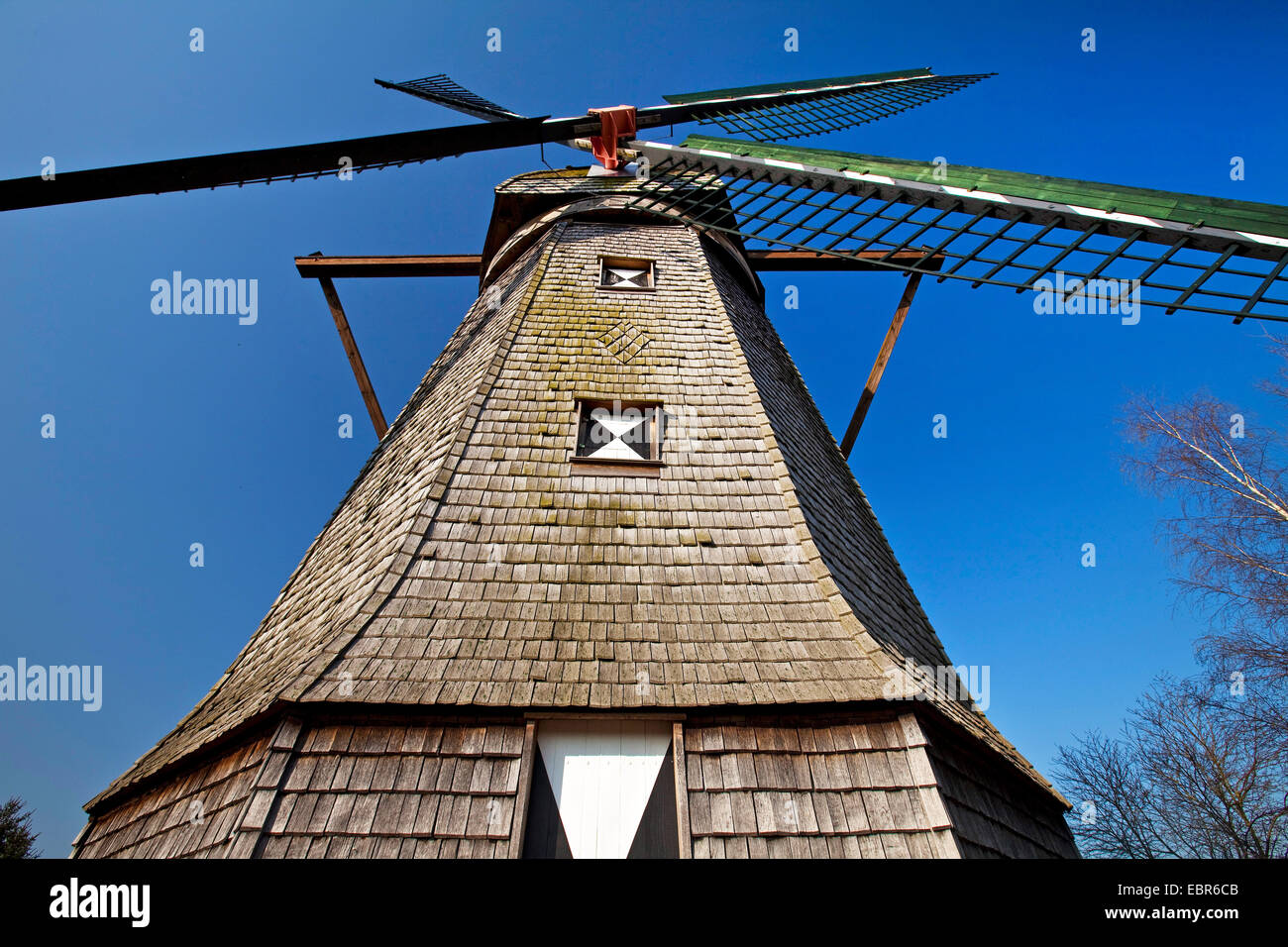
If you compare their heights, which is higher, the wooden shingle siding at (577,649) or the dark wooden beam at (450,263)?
the dark wooden beam at (450,263)

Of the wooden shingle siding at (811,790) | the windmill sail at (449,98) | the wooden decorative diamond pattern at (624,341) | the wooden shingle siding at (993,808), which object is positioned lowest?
the wooden shingle siding at (993,808)

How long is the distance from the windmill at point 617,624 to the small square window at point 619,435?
26 mm

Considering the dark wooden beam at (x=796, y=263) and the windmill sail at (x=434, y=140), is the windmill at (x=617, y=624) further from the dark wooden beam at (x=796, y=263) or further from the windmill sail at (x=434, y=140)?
the dark wooden beam at (x=796, y=263)

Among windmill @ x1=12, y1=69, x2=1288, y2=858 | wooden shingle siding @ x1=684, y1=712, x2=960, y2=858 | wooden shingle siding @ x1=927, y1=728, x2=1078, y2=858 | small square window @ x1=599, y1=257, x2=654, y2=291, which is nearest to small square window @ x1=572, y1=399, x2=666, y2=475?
windmill @ x1=12, y1=69, x2=1288, y2=858

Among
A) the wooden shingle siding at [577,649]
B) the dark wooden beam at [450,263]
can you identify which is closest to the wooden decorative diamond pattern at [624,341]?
the wooden shingle siding at [577,649]

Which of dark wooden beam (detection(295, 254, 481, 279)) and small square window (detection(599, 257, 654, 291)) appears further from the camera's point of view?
dark wooden beam (detection(295, 254, 481, 279))

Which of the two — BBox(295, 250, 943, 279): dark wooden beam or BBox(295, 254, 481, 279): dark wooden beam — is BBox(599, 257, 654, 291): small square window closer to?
BBox(295, 250, 943, 279): dark wooden beam

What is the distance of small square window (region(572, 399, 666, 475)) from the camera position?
5613 mm

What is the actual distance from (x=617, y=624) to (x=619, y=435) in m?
1.93

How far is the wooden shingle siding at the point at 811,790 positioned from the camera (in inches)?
147

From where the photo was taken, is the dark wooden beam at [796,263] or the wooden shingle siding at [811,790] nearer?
the wooden shingle siding at [811,790]

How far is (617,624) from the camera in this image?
4.51 meters

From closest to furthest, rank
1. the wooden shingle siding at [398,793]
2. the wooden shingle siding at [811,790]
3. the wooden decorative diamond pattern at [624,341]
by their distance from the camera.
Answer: the wooden shingle siding at [398,793], the wooden shingle siding at [811,790], the wooden decorative diamond pattern at [624,341]

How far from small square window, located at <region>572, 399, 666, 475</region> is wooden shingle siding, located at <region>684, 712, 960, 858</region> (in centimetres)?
224
